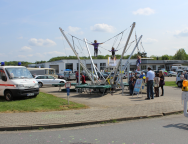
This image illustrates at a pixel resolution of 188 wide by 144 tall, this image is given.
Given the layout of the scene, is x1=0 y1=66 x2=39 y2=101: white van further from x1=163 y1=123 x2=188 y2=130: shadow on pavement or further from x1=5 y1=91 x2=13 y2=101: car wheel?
x1=163 y1=123 x2=188 y2=130: shadow on pavement

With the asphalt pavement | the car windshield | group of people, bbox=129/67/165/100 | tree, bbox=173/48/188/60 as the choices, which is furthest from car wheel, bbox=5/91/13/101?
tree, bbox=173/48/188/60

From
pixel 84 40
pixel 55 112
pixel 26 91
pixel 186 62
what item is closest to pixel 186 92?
pixel 55 112

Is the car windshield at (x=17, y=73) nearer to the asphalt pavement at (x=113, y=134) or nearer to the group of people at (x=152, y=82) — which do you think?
the asphalt pavement at (x=113, y=134)

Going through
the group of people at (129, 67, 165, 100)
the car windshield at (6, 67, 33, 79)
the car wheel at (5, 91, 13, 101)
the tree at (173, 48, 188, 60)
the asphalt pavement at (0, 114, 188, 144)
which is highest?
the tree at (173, 48, 188, 60)

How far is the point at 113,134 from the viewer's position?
562cm

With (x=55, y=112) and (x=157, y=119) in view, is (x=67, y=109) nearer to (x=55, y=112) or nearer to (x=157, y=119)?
(x=55, y=112)

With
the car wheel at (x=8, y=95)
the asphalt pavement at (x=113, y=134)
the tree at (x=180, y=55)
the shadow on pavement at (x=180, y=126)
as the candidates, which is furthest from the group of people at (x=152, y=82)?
the tree at (x=180, y=55)

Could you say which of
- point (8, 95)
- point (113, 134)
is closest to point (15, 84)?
point (8, 95)

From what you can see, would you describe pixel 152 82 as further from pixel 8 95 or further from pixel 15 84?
pixel 8 95

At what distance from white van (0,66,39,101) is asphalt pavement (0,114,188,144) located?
555cm

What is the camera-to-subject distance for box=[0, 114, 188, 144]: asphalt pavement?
16.6 feet

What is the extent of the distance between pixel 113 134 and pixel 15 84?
7549 millimetres

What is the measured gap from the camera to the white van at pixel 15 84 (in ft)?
36.6

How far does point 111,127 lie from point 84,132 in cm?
99
